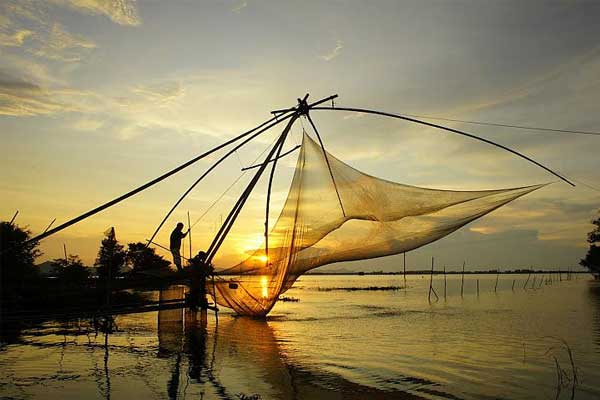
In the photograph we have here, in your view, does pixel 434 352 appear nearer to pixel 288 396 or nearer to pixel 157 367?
pixel 288 396

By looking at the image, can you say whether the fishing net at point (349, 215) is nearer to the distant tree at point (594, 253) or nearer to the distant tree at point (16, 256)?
the distant tree at point (16, 256)

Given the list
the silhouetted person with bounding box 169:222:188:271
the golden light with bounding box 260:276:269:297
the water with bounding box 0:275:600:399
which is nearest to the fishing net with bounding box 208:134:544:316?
the golden light with bounding box 260:276:269:297

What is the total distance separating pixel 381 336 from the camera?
13.2m

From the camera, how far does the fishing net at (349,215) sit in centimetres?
841

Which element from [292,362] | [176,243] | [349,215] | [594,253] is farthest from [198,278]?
[594,253]

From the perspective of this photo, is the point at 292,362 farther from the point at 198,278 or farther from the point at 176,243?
the point at 176,243

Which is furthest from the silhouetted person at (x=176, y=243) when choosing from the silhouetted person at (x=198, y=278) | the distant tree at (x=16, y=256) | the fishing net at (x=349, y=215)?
the distant tree at (x=16, y=256)

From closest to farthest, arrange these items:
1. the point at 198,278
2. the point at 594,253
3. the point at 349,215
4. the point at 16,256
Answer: the point at 198,278
the point at 349,215
the point at 16,256
the point at 594,253

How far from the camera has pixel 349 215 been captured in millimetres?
9297

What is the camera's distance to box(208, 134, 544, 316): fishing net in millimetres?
8406

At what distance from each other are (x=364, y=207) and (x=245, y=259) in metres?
3.03

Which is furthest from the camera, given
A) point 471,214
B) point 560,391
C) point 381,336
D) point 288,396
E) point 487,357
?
point 381,336

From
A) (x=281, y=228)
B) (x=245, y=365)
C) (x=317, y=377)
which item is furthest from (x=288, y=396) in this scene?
(x=281, y=228)

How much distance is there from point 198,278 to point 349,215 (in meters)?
2.93
